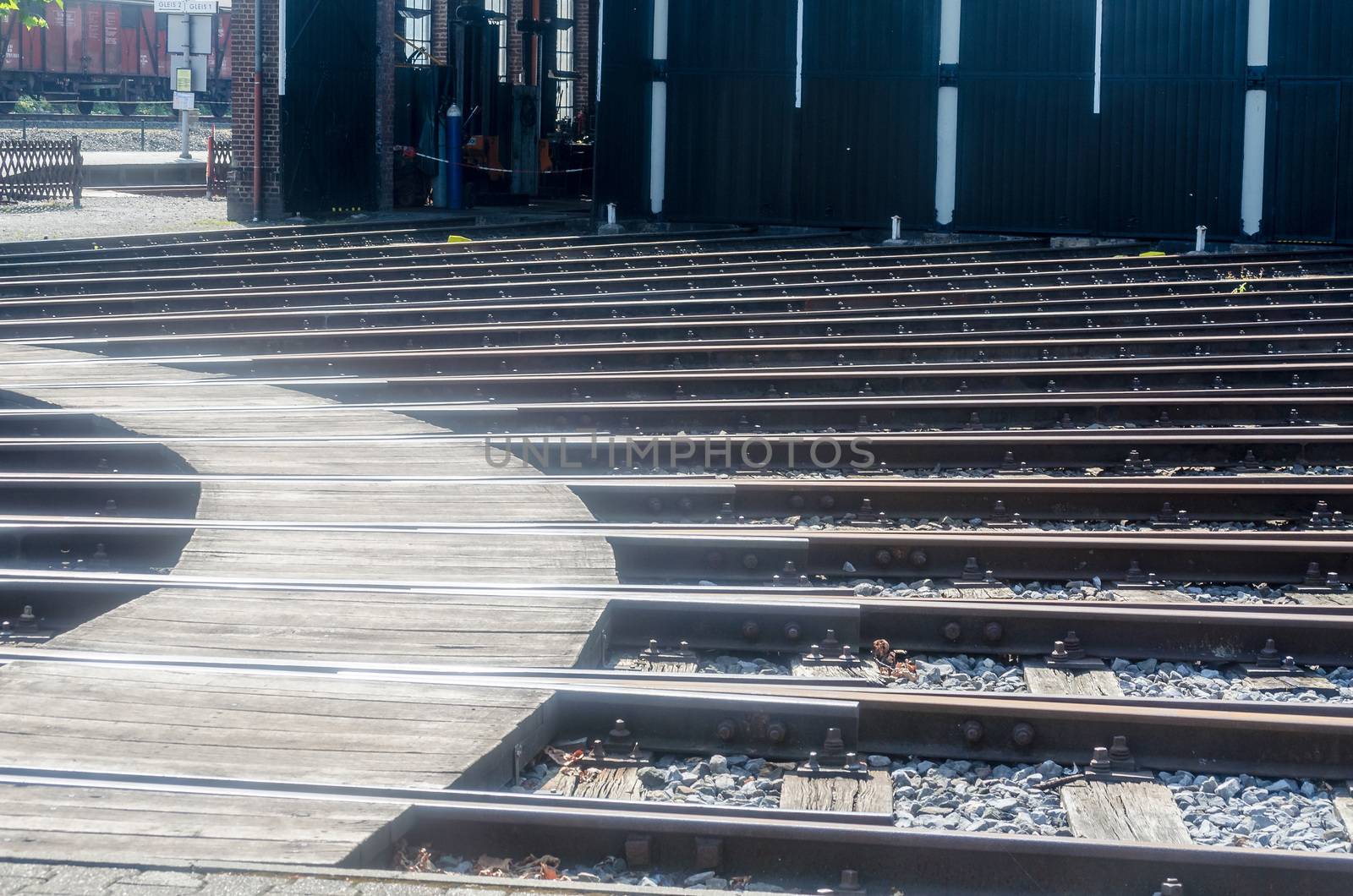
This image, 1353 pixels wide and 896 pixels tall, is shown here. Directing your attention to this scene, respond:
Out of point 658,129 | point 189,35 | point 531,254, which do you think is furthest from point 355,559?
point 189,35

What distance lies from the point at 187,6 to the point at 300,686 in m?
26.4

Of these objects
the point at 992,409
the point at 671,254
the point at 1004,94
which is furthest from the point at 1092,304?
the point at 1004,94

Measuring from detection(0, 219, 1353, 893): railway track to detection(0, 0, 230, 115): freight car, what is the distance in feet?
122

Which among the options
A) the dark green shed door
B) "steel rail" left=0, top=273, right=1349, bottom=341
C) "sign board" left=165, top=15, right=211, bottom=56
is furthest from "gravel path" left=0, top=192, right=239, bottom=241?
"steel rail" left=0, top=273, right=1349, bottom=341

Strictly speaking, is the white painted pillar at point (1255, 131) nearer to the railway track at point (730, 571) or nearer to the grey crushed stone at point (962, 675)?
the railway track at point (730, 571)

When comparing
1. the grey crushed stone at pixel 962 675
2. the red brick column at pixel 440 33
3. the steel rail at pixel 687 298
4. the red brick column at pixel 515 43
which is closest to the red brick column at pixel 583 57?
the red brick column at pixel 515 43

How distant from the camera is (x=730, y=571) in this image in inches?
247

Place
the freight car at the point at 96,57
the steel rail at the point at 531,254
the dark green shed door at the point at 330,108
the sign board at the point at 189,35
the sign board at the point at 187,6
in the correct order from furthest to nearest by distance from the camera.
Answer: the freight car at the point at 96,57
the sign board at the point at 189,35
the sign board at the point at 187,6
the dark green shed door at the point at 330,108
the steel rail at the point at 531,254

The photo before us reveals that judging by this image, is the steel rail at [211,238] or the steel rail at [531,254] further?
the steel rail at [211,238]

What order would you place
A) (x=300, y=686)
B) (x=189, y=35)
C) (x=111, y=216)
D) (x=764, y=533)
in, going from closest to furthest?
(x=300, y=686) → (x=764, y=533) → (x=111, y=216) → (x=189, y=35)

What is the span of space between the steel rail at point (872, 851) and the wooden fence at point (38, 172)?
23.0 metres

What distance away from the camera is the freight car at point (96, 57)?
146ft

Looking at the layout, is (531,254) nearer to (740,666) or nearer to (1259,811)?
(740,666)

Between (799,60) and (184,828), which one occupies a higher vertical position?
(799,60)
